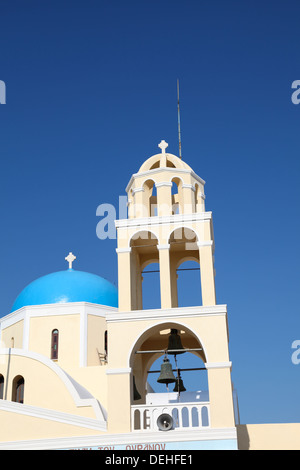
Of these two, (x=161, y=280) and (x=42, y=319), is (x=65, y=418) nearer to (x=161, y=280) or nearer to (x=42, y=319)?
(x=161, y=280)

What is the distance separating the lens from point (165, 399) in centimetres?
2131

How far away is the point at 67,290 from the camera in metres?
21.2

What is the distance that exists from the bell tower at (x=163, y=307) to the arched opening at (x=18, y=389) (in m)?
3.70

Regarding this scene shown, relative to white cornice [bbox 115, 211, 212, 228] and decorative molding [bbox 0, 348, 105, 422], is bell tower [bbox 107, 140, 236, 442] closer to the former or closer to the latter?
white cornice [bbox 115, 211, 212, 228]

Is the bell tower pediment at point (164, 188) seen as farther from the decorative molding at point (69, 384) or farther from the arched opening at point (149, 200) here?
the decorative molding at point (69, 384)

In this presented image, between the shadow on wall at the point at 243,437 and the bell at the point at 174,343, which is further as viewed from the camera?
the bell at the point at 174,343

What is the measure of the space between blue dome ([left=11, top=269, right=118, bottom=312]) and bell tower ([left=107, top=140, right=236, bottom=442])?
491cm

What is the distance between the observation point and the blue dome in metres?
21.0

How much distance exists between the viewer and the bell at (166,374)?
47.0ft

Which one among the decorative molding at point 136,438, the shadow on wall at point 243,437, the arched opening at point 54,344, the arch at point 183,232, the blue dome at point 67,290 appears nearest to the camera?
the decorative molding at point 136,438

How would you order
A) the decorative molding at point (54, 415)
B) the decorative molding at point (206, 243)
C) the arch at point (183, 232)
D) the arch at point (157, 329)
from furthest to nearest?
the arch at point (183, 232)
the decorative molding at point (206, 243)
the arch at point (157, 329)
the decorative molding at point (54, 415)

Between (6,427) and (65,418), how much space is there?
4.72 ft

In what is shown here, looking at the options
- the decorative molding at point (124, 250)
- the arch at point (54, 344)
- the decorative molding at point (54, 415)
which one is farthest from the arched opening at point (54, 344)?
the decorative molding at point (124, 250)
